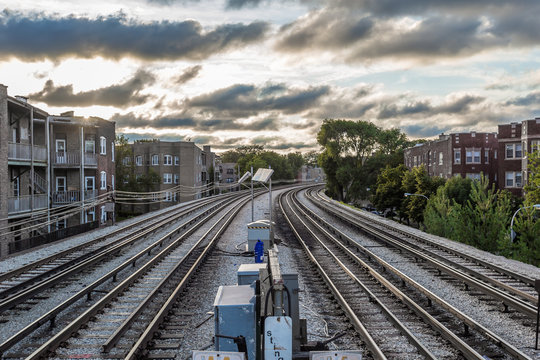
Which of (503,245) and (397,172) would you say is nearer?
(503,245)

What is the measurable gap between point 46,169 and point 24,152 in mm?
4846

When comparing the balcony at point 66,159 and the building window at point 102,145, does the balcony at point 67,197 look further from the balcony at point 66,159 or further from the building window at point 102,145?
the building window at point 102,145

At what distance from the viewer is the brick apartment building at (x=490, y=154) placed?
144 feet

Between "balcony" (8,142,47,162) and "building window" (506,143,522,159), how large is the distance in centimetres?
4186

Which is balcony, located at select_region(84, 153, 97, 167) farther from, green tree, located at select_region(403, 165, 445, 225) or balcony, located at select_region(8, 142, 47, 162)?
green tree, located at select_region(403, 165, 445, 225)

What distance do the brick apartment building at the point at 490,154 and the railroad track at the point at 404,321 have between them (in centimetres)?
2742

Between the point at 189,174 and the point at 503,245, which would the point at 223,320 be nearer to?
the point at 503,245

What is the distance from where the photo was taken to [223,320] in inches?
300

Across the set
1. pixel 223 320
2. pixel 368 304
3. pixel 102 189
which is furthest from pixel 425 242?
pixel 102 189

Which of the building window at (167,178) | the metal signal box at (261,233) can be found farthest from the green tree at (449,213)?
the building window at (167,178)

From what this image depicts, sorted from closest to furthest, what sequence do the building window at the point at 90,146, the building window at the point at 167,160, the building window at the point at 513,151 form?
the building window at the point at 90,146 < the building window at the point at 513,151 < the building window at the point at 167,160

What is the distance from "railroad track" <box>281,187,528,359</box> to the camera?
9367 mm

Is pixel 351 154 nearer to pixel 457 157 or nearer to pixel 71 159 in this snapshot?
pixel 457 157

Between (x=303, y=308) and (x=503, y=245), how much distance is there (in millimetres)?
16587
